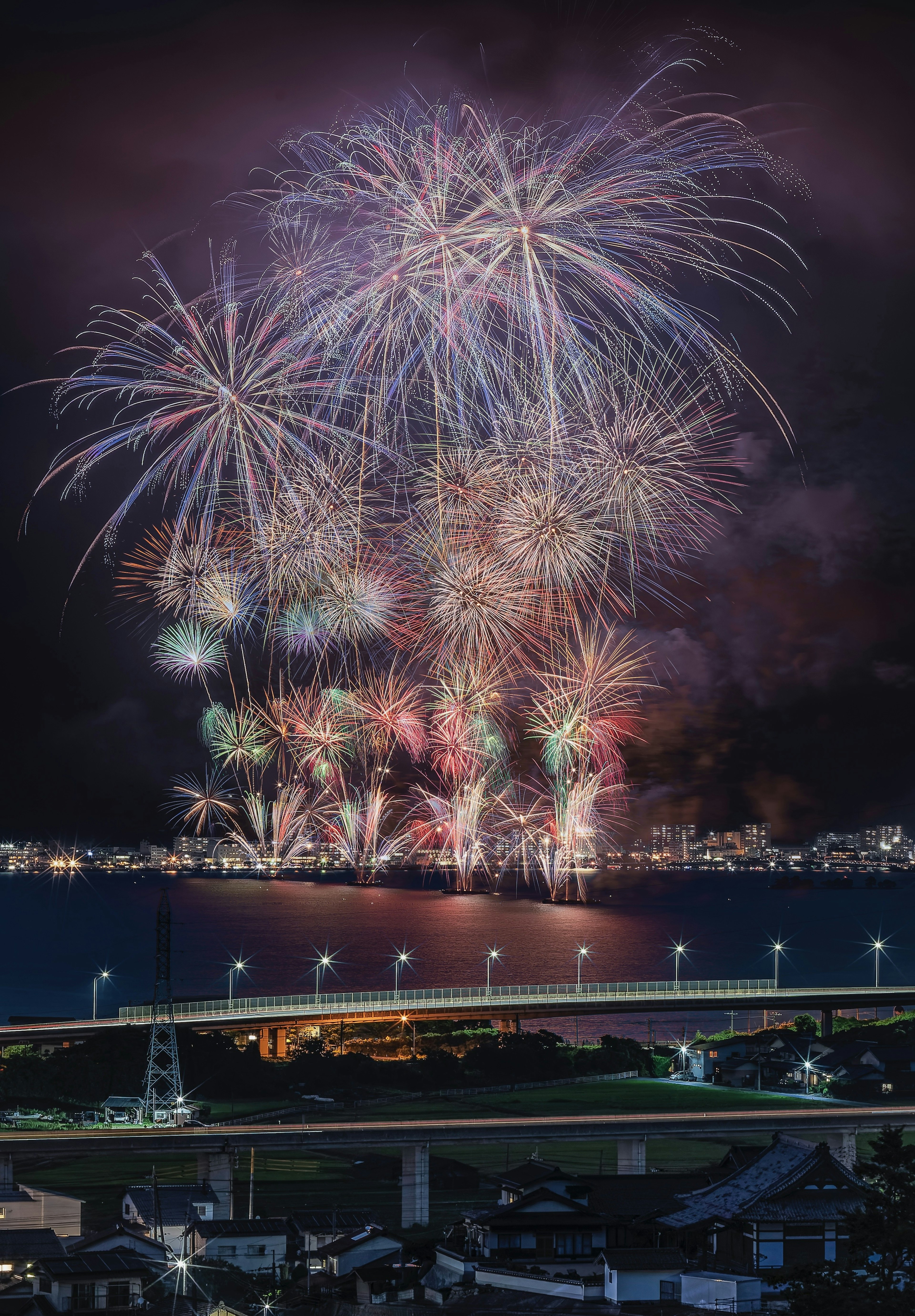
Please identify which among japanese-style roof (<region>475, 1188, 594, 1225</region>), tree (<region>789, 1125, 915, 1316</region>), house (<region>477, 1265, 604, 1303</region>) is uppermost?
tree (<region>789, 1125, 915, 1316</region>)

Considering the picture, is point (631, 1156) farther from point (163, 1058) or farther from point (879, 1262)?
point (163, 1058)

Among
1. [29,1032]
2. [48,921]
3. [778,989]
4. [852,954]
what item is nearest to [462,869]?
[778,989]

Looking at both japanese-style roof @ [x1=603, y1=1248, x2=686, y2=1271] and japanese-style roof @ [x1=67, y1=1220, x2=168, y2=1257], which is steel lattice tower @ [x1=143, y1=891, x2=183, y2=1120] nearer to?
japanese-style roof @ [x1=67, y1=1220, x2=168, y2=1257]

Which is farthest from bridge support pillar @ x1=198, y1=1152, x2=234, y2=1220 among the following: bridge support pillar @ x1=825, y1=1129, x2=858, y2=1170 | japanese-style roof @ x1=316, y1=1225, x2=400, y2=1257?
bridge support pillar @ x1=825, y1=1129, x2=858, y2=1170

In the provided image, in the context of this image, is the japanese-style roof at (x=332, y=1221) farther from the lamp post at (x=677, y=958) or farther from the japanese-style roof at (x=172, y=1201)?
the lamp post at (x=677, y=958)

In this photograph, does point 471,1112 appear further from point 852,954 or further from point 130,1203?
point 852,954

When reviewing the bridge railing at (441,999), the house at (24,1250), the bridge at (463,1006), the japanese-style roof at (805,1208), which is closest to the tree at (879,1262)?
the japanese-style roof at (805,1208)
